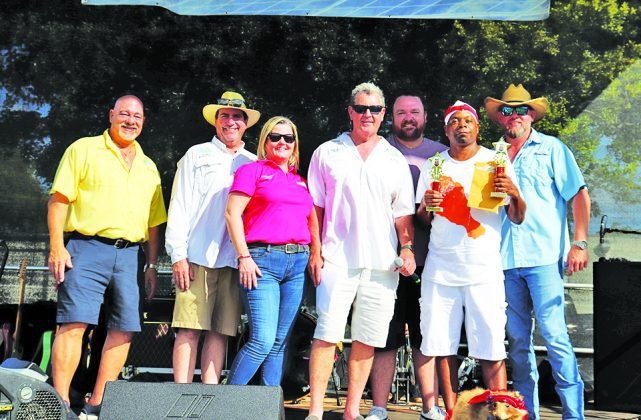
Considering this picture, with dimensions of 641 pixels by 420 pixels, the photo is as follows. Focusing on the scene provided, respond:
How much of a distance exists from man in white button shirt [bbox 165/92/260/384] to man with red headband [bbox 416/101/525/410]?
1.09 metres

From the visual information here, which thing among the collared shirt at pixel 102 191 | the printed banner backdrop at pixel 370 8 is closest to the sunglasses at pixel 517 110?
the printed banner backdrop at pixel 370 8

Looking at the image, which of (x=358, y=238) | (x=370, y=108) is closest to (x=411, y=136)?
(x=370, y=108)

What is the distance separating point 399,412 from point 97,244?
2183mm

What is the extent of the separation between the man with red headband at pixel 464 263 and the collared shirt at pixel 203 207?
3.62 feet

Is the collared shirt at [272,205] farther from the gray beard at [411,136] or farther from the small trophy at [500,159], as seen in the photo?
the small trophy at [500,159]

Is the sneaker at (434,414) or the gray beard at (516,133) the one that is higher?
the gray beard at (516,133)

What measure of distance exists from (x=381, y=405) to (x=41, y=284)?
2.64m

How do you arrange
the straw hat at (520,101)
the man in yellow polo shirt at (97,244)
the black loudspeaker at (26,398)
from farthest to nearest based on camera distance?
the straw hat at (520,101) < the man in yellow polo shirt at (97,244) < the black loudspeaker at (26,398)

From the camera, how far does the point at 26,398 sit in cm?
374

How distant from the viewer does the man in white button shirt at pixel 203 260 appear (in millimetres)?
4750

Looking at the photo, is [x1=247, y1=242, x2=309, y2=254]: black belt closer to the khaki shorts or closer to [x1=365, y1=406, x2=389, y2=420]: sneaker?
the khaki shorts

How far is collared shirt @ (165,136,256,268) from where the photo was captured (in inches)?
188

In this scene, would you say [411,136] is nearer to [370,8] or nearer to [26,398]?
[370,8]

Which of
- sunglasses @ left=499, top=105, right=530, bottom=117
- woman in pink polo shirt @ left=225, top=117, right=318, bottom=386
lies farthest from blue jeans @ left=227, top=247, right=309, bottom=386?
sunglasses @ left=499, top=105, right=530, bottom=117
